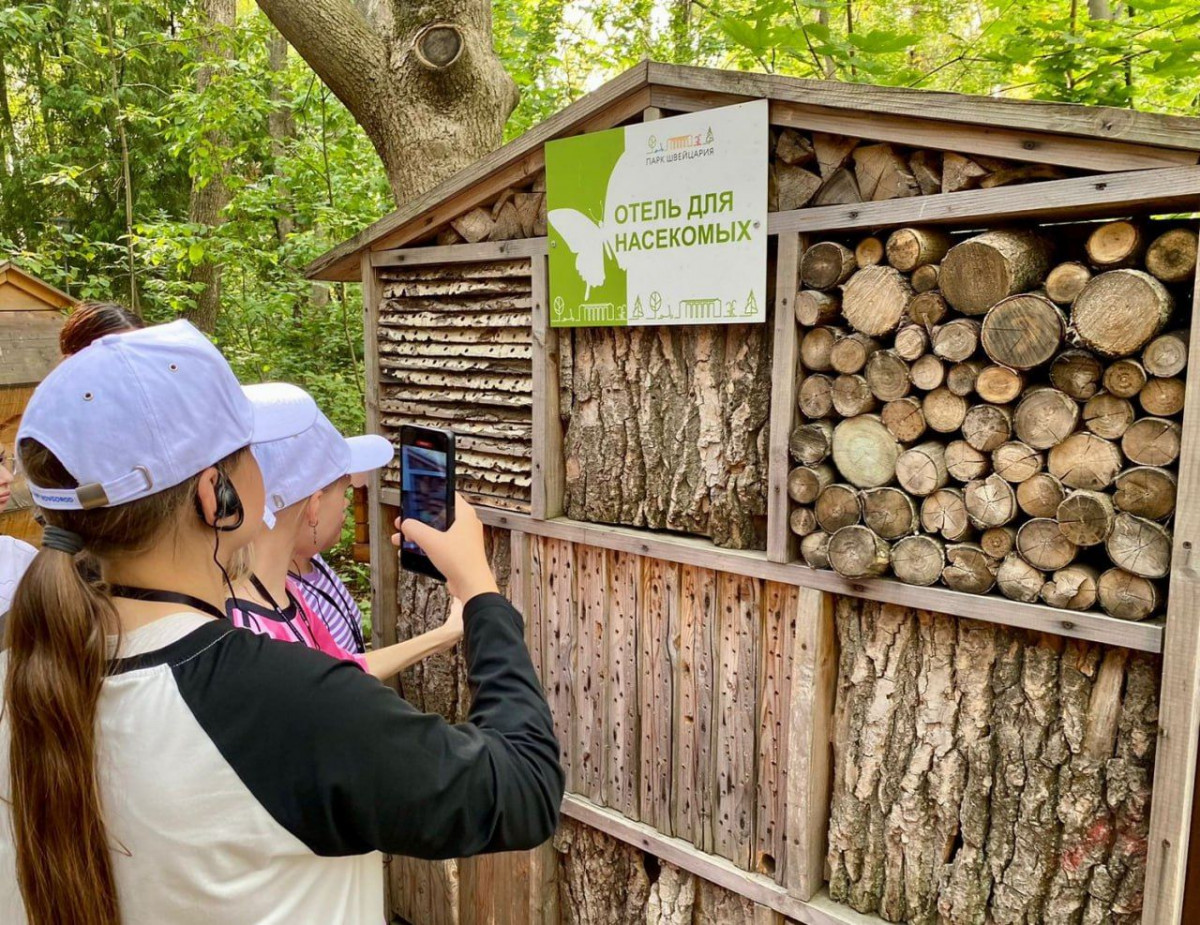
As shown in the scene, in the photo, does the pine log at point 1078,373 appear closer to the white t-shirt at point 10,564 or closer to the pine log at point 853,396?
the pine log at point 853,396

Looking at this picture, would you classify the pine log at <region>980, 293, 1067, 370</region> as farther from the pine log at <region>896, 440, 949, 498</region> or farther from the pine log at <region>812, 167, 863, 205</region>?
the pine log at <region>812, 167, 863, 205</region>

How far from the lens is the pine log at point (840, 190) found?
237 centimetres

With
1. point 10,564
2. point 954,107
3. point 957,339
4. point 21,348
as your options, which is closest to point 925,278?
point 957,339

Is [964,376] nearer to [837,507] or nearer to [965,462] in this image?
[965,462]

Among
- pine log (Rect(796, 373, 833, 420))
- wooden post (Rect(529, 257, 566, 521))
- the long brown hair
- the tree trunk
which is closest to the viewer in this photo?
the long brown hair

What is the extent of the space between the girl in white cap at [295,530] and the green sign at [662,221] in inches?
39.5

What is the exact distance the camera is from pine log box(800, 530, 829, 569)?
97.2 inches

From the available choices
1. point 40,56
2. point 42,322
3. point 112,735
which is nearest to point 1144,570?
point 112,735

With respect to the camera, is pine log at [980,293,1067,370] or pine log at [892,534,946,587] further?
pine log at [892,534,946,587]

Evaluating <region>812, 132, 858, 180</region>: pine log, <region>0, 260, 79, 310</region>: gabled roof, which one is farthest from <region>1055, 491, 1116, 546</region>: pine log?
<region>0, 260, 79, 310</region>: gabled roof

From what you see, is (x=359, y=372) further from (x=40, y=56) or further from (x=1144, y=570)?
(x=1144, y=570)

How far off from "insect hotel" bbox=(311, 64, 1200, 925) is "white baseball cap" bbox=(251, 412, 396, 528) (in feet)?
3.06

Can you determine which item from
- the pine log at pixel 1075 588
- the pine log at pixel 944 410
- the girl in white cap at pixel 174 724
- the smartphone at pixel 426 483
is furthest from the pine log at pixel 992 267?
the girl in white cap at pixel 174 724

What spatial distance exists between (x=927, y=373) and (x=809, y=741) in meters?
1.11
